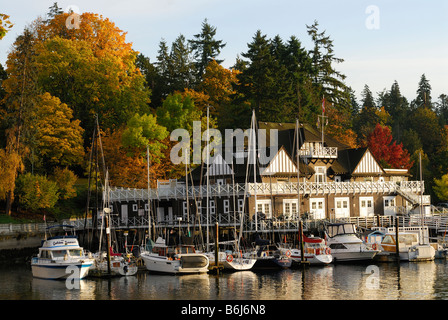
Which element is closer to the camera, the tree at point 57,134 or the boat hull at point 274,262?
the boat hull at point 274,262

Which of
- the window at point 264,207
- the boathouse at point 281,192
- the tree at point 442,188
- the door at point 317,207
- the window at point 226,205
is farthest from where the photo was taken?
the tree at point 442,188

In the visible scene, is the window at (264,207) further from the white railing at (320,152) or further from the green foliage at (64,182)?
the green foliage at (64,182)

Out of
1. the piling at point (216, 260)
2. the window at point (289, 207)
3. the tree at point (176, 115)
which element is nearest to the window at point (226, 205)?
the window at point (289, 207)

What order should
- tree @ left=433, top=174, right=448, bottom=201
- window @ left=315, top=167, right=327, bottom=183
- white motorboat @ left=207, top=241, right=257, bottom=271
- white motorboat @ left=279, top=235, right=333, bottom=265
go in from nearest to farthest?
white motorboat @ left=207, top=241, right=257, bottom=271, white motorboat @ left=279, top=235, right=333, bottom=265, window @ left=315, top=167, right=327, bottom=183, tree @ left=433, top=174, right=448, bottom=201

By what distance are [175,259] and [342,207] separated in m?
28.6

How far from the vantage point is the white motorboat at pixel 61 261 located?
56.2 meters

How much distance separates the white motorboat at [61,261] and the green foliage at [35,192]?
67.8 ft

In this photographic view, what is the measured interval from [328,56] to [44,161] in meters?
56.0

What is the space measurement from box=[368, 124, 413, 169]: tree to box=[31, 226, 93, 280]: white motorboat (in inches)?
2396

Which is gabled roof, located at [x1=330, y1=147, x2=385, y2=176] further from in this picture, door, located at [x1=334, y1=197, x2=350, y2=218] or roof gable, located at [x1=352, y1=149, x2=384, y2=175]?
door, located at [x1=334, y1=197, x2=350, y2=218]

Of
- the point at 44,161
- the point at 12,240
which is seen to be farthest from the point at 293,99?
the point at 12,240

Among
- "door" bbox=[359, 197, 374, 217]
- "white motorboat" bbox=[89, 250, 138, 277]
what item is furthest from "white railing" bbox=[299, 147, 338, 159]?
"white motorboat" bbox=[89, 250, 138, 277]

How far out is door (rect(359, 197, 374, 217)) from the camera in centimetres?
8050

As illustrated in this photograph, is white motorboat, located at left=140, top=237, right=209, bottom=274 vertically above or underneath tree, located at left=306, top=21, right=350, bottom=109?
underneath
